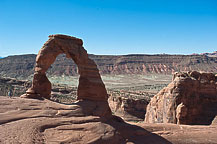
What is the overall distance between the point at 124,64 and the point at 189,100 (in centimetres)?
13812

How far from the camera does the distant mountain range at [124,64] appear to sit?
137000 mm

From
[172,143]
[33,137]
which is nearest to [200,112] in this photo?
[172,143]

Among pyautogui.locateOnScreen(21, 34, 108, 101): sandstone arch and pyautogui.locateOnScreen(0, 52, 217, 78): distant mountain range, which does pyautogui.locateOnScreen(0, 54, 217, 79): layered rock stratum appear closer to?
pyautogui.locateOnScreen(0, 52, 217, 78): distant mountain range

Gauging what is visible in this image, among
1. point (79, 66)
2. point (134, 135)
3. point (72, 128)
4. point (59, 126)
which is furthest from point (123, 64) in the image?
point (59, 126)

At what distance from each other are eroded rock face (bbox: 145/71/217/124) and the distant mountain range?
117m

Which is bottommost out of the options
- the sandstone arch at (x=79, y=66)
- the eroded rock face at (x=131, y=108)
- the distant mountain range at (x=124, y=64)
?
the eroded rock face at (x=131, y=108)

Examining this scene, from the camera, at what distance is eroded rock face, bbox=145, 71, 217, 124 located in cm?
2072

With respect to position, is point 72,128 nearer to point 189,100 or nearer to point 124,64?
point 189,100

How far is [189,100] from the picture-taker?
21328 mm

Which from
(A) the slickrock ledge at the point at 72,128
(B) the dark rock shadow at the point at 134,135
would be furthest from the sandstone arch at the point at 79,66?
(B) the dark rock shadow at the point at 134,135

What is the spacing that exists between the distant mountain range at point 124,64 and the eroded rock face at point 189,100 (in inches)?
4609

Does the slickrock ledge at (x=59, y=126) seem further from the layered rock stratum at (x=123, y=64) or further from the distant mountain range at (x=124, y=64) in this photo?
the distant mountain range at (x=124, y=64)

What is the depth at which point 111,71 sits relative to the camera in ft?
495

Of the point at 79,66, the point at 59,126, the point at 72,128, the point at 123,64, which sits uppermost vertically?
the point at 123,64
